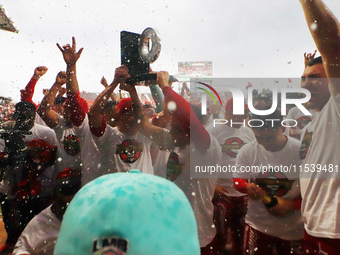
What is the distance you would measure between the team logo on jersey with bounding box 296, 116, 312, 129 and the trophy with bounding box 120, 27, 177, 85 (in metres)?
1.02

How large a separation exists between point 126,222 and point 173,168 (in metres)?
1.31

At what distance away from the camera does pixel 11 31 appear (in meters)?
2.03

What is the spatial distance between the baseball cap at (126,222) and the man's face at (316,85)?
1.40 metres

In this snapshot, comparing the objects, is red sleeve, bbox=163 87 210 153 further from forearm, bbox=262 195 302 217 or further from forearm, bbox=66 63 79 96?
forearm, bbox=66 63 79 96

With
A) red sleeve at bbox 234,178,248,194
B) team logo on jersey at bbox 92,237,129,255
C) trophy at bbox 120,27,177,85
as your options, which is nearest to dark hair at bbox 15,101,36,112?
trophy at bbox 120,27,177,85

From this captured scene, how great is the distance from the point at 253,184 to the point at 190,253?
1310 mm

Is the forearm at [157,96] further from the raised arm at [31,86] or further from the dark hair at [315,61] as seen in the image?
the raised arm at [31,86]

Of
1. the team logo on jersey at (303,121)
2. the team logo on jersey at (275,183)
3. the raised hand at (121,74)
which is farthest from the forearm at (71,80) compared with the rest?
the team logo on jersey at (303,121)

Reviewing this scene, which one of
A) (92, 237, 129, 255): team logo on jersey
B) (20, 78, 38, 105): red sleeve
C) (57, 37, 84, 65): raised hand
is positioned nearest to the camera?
(92, 237, 129, 255): team logo on jersey

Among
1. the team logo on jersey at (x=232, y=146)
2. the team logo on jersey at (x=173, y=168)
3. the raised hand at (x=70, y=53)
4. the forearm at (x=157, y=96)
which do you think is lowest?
the team logo on jersey at (x=173, y=168)

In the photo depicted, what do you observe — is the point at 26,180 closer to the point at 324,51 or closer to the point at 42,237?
the point at 42,237

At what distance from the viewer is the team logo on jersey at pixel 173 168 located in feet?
5.64

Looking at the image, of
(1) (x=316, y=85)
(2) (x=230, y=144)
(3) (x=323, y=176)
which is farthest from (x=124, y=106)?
(3) (x=323, y=176)

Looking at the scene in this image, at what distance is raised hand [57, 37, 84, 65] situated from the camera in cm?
201
